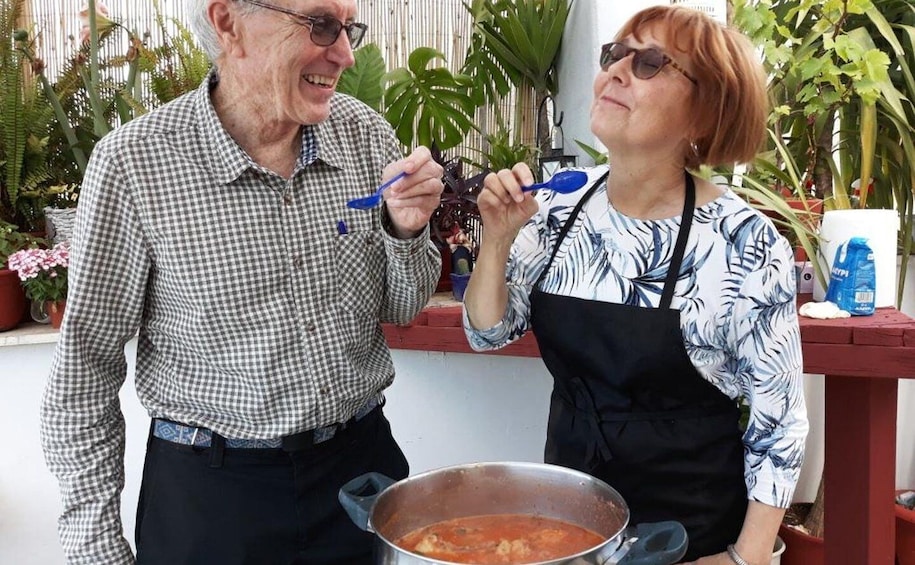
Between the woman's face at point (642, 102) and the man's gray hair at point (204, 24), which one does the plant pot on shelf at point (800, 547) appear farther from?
the man's gray hair at point (204, 24)

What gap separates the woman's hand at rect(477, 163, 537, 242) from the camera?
1.39m

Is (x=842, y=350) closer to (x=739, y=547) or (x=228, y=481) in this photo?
(x=739, y=547)

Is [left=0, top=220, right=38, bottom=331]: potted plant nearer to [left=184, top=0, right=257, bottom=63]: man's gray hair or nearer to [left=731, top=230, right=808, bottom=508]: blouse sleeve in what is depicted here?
[left=184, top=0, right=257, bottom=63]: man's gray hair

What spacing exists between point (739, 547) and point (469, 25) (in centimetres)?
280

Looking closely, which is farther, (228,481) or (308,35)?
(228,481)

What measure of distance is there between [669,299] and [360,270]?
1.83 feet

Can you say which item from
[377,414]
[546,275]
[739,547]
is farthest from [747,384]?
[377,414]

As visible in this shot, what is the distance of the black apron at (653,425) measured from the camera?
1.52 meters

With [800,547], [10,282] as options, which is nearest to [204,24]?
[10,282]

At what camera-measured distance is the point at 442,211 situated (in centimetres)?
276

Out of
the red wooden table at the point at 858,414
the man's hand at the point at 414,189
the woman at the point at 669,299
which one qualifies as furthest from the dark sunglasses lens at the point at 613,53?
the red wooden table at the point at 858,414

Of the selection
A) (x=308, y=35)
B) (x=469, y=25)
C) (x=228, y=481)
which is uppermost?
(x=469, y=25)

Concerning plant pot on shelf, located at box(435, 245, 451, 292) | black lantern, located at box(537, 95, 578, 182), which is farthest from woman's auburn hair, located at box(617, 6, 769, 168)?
black lantern, located at box(537, 95, 578, 182)

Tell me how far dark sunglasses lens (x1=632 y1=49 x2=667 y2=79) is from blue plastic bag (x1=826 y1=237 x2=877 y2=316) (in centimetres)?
111
